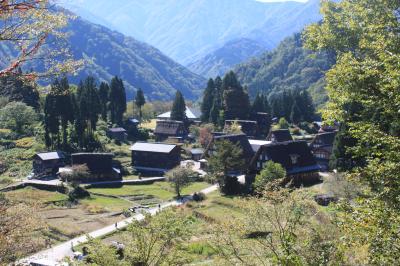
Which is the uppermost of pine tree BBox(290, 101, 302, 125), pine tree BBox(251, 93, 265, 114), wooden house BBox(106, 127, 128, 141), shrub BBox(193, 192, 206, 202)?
pine tree BBox(251, 93, 265, 114)

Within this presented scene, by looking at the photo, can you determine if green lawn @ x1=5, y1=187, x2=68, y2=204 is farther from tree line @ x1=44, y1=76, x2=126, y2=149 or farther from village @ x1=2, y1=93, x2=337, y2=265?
tree line @ x1=44, y1=76, x2=126, y2=149

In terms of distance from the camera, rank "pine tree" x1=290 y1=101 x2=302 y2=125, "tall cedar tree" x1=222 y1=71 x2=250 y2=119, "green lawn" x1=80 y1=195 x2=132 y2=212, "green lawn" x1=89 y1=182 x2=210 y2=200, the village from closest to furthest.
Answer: the village → "green lawn" x1=80 y1=195 x2=132 y2=212 → "green lawn" x1=89 y1=182 x2=210 y2=200 → "tall cedar tree" x1=222 y1=71 x2=250 y2=119 → "pine tree" x1=290 y1=101 x2=302 y2=125

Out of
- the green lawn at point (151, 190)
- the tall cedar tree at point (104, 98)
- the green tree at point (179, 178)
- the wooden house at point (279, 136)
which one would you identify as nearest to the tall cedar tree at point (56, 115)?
the green lawn at point (151, 190)

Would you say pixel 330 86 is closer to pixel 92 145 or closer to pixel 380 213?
pixel 380 213

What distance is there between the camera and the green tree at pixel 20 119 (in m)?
56.8

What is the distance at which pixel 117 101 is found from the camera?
6925 centimetres

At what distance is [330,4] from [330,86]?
2.70 m

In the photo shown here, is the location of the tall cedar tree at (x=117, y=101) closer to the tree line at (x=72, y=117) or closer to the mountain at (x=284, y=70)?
the tree line at (x=72, y=117)

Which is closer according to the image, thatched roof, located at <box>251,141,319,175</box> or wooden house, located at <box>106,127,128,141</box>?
thatched roof, located at <box>251,141,319,175</box>

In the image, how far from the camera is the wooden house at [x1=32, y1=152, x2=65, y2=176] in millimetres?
49344

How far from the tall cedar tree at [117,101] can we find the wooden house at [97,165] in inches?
782

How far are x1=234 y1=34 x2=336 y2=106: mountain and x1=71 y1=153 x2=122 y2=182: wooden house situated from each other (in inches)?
3668

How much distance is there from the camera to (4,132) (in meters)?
57.1

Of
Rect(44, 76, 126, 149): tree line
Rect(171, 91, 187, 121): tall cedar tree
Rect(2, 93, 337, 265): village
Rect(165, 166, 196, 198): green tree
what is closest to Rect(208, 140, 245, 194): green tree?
Rect(2, 93, 337, 265): village
